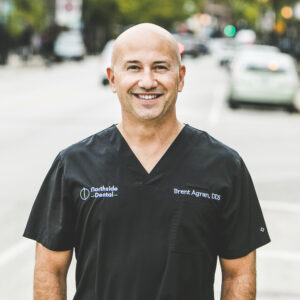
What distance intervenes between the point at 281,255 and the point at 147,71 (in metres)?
4.44

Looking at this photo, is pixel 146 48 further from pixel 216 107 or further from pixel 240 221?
pixel 216 107

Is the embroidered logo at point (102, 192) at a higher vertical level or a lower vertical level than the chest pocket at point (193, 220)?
higher

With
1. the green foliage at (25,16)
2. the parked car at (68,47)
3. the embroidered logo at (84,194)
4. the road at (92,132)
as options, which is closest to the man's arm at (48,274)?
the embroidered logo at (84,194)

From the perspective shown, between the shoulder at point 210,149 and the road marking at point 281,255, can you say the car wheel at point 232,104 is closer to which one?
the road marking at point 281,255

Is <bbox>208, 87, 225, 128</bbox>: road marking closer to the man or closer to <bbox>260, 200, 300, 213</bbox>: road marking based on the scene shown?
<bbox>260, 200, 300, 213</bbox>: road marking

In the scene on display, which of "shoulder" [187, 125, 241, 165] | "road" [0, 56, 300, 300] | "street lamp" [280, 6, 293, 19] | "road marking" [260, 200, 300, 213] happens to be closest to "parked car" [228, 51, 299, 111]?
"road" [0, 56, 300, 300]

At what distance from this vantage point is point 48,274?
2615mm

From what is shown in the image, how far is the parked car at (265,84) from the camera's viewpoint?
20.6 m

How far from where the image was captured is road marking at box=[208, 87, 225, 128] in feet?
57.7

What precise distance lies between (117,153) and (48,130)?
42.6 feet

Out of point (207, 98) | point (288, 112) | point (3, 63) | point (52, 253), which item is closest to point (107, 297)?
point (52, 253)

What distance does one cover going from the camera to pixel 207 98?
2439 centimetres

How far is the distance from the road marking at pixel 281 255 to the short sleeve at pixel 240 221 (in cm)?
406

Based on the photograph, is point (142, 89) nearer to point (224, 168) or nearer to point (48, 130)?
point (224, 168)
